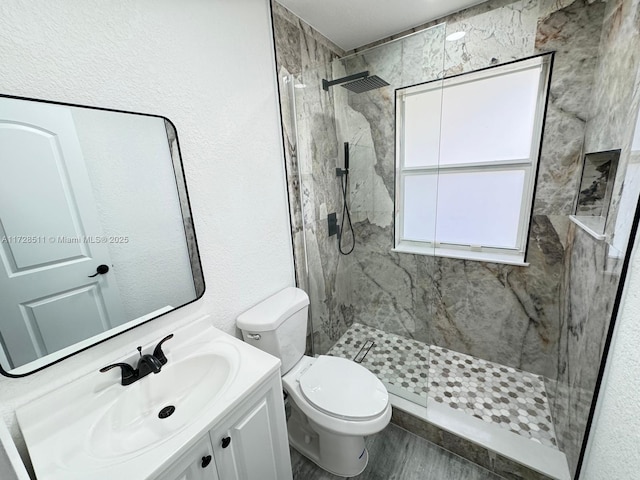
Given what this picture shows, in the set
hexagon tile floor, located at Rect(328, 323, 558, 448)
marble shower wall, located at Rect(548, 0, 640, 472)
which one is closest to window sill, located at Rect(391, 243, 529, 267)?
marble shower wall, located at Rect(548, 0, 640, 472)

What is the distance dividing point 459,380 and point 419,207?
4.29 ft

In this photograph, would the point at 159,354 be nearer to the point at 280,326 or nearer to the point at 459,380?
the point at 280,326

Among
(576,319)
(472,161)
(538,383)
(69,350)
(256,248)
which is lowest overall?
(538,383)

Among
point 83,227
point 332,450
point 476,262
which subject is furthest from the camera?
point 476,262

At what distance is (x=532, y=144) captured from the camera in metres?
1.71

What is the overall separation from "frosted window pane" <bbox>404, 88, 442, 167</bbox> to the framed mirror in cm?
165

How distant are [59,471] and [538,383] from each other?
2.52 meters

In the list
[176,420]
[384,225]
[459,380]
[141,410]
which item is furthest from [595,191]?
[141,410]

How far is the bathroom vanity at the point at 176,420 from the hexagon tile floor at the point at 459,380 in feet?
3.55

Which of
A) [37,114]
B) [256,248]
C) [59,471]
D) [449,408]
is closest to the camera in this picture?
[59,471]

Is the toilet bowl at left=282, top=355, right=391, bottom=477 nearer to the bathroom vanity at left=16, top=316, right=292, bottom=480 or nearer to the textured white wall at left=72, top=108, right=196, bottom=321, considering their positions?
the bathroom vanity at left=16, top=316, right=292, bottom=480

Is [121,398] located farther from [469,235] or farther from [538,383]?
[538,383]

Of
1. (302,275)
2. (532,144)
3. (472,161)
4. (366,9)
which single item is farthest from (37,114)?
(532,144)

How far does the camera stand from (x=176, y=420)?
3.07ft
